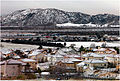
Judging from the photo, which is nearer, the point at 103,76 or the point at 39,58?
the point at 103,76

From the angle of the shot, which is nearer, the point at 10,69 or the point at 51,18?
the point at 10,69

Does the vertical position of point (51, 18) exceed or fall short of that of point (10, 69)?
it falls short

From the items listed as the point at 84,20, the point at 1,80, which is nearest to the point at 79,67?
the point at 1,80

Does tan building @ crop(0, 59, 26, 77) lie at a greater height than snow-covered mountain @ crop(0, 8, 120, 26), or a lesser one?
greater

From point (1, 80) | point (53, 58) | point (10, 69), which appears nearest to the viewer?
point (1, 80)

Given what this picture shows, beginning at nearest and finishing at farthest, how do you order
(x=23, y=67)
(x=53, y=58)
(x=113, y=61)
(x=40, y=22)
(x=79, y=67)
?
(x=23, y=67), (x=79, y=67), (x=113, y=61), (x=53, y=58), (x=40, y=22)

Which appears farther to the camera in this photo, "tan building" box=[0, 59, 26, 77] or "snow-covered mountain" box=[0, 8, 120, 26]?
"snow-covered mountain" box=[0, 8, 120, 26]

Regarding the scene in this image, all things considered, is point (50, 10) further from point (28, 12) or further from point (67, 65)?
point (67, 65)

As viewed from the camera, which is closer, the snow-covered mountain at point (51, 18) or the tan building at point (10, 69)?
the tan building at point (10, 69)

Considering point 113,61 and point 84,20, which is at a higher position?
point 113,61

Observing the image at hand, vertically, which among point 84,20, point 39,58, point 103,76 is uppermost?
point 103,76

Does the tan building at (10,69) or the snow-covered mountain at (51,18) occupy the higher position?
the tan building at (10,69)
